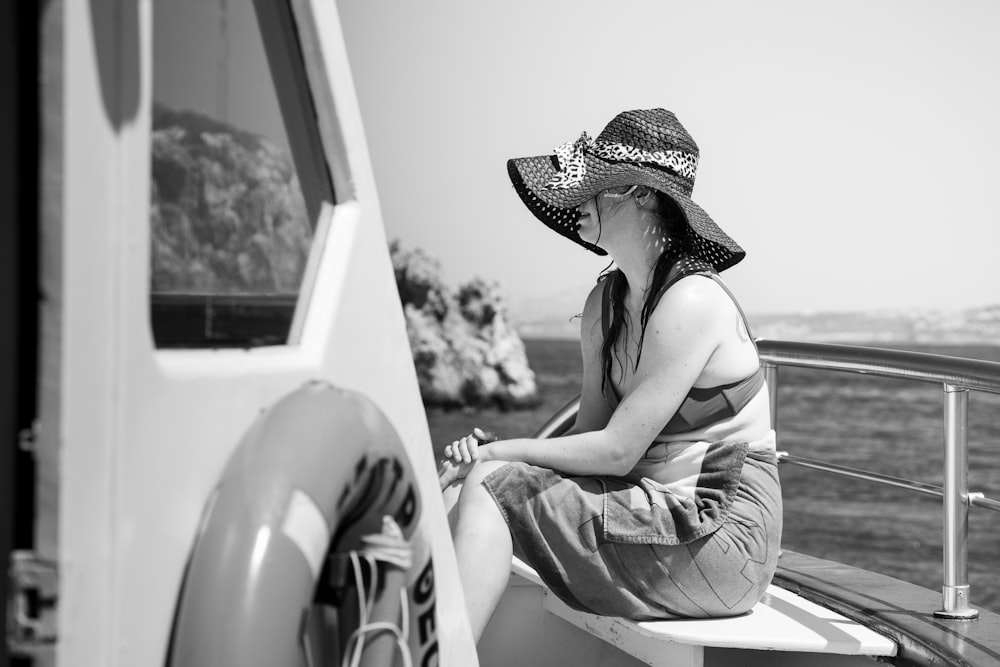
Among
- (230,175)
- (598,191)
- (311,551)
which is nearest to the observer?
(311,551)

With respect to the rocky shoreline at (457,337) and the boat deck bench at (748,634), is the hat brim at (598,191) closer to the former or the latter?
the boat deck bench at (748,634)

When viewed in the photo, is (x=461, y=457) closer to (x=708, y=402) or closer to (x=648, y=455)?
(x=648, y=455)

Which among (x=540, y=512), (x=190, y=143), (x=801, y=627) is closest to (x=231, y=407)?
(x=190, y=143)

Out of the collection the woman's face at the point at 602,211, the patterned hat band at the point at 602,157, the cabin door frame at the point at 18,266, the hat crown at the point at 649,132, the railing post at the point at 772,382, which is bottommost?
the railing post at the point at 772,382

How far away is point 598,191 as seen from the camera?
244 centimetres

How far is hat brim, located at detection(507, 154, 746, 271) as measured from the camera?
2.41 metres

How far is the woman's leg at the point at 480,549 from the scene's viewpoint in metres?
2.16

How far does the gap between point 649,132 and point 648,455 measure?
0.69 m

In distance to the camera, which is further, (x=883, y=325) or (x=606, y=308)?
(x=883, y=325)

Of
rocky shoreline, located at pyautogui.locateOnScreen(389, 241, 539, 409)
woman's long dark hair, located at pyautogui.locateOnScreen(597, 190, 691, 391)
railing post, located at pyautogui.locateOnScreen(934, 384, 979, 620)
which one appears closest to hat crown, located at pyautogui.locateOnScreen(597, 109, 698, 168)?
woman's long dark hair, located at pyautogui.locateOnScreen(597, 190, 691, 391)

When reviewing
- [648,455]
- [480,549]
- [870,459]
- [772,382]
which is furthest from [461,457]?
[870,459]

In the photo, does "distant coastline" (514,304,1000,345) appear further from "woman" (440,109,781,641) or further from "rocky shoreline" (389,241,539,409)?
"woman" (440,109,781,641)

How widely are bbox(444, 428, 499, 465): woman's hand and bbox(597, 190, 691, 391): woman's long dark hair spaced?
36cm

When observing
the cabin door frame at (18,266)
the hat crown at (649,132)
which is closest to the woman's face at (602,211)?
the hat crown at (649,132)
